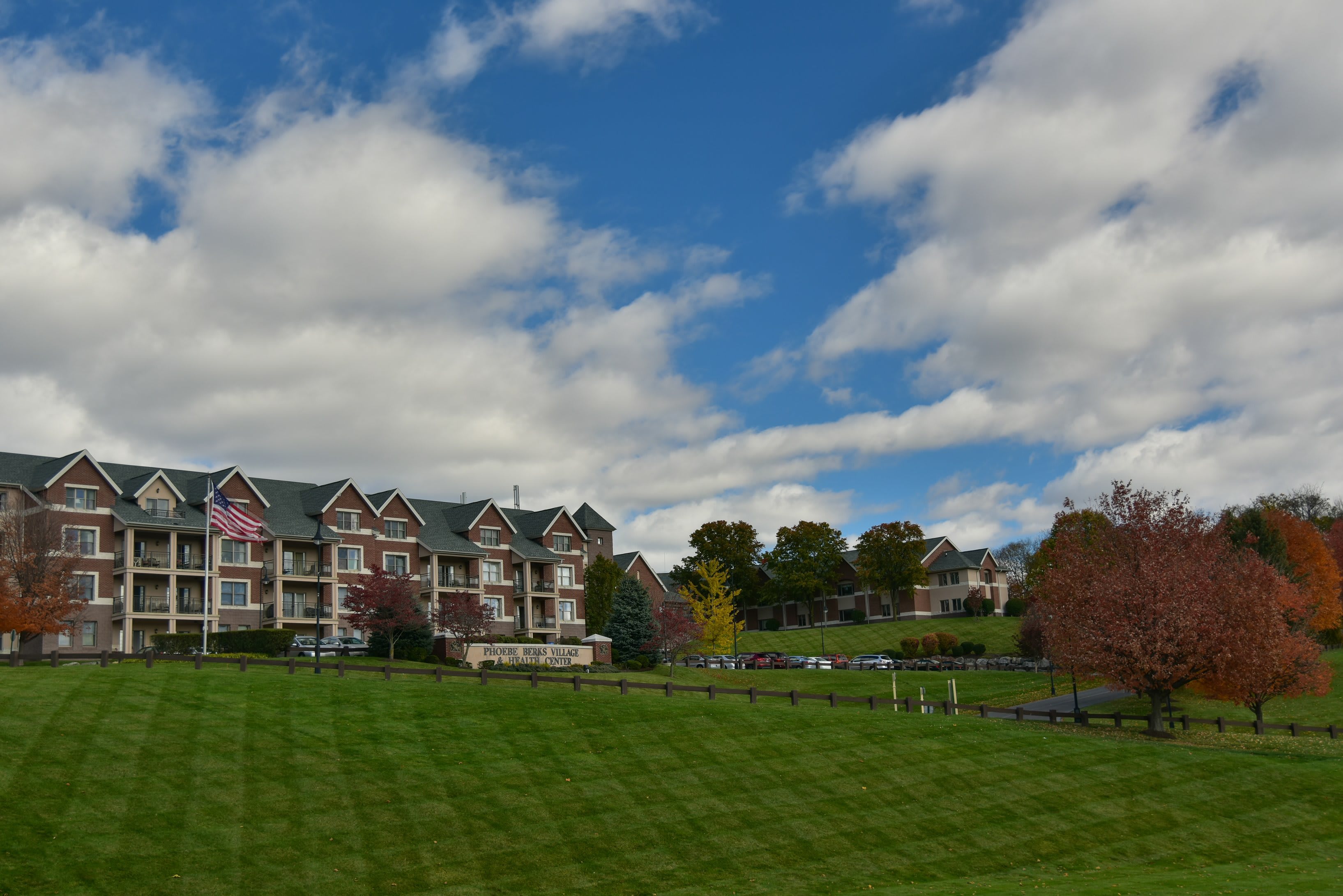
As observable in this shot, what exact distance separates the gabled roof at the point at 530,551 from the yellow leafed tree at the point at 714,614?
38.8 ft

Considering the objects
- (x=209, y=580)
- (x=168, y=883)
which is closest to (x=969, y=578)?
(x=209, y=580)

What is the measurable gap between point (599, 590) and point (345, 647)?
108 feet

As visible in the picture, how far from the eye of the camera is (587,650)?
211 ft

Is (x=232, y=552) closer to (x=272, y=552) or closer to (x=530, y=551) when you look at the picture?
(x=272, y=552)

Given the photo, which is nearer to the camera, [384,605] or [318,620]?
[318,620]

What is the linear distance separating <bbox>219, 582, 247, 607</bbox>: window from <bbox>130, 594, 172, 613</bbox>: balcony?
3.52 m

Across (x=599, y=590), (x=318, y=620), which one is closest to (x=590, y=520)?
(x=599, y=590)

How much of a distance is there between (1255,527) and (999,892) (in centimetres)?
5472

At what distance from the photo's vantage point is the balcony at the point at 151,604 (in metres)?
66.0

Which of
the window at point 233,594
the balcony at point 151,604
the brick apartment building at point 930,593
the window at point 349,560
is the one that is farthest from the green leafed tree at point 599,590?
the balcony at point 151,604

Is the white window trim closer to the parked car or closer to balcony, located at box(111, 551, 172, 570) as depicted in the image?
balcony, located at box(111, 551, 172, 570)

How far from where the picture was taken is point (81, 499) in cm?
6512

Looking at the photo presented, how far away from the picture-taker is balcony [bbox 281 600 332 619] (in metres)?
72.2

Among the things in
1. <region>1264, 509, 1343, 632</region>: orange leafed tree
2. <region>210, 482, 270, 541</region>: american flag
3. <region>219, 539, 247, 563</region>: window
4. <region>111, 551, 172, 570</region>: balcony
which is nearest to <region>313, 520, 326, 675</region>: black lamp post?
<region>210, 482, 270, 541</region>: american flag
